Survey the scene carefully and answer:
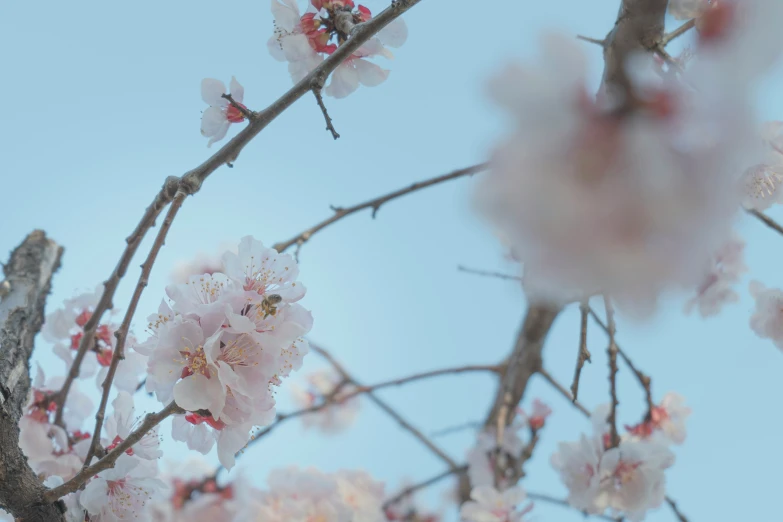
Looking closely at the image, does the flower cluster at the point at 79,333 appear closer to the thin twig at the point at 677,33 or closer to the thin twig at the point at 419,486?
the thin twig at the point at 419,486

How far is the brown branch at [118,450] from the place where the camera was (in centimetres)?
76

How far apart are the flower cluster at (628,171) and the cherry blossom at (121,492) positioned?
2.61ft

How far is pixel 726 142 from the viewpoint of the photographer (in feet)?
1.35

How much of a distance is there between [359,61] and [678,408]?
1417 mm

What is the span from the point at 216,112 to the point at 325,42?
262mm

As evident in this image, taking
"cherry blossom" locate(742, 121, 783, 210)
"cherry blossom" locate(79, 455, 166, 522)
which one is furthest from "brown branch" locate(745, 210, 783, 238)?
"cherry blossom" locate(79, 455, 166, 522)

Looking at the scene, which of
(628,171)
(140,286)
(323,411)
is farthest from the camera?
(323,411)

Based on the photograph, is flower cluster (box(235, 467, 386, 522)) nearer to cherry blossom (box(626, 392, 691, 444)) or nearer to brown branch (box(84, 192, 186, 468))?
cherry blossom (box(626, 392, 691, 444))

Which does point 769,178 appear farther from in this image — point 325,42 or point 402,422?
point 402,422

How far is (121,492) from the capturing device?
38.3 inches

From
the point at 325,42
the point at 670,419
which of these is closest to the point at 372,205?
the point at 325,42

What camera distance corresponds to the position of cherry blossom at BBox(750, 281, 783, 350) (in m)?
1.44

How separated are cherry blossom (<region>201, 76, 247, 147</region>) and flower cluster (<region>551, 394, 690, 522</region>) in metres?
1.09

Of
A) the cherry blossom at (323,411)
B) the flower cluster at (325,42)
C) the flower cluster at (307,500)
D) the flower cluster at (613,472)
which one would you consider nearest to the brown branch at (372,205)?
the flower cluster at (325,42)
